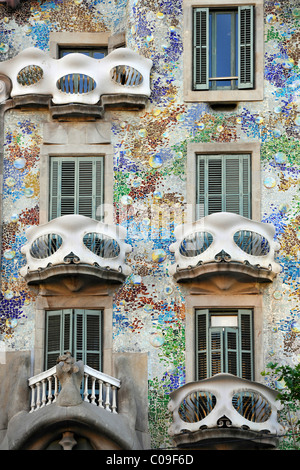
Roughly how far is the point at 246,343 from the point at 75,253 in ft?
13.3

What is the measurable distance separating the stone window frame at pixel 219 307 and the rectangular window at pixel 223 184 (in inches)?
73.7

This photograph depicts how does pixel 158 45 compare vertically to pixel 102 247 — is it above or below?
above

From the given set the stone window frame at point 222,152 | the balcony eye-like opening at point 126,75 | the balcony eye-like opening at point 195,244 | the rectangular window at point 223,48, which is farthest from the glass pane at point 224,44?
the balcony eye-like opening at point 195,244

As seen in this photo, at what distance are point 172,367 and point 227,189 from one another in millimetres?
4180

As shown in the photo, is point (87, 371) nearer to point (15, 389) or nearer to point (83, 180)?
point (15, 389)

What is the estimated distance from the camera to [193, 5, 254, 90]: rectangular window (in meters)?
37.8

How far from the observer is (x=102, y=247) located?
119 ft

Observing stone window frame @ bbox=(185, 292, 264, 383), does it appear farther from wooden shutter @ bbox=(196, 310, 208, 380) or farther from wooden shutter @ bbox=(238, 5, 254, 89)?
wooden shutter @ bbox=(238, 5, 254, 89)

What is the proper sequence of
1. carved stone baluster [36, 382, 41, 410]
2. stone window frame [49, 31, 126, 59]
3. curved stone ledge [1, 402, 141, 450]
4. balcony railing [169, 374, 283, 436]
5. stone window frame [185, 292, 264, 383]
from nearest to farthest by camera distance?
curved stone ledge [1, 402, 141, 450] < balcony railing [169, 374, 283, 436] < carved stone baluster [36, 382, 41, 410] < stone window frame [185, 292, 264, 383] < stone window frame [49, 31, 126, 59]

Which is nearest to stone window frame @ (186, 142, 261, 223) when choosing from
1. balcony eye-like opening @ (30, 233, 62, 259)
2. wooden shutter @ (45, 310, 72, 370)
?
balcony eye-like opening @ (30, 233, 62, 259)

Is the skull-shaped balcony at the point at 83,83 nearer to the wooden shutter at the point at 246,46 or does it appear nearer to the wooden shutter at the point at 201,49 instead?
the wooden shutter at the point at 201,49

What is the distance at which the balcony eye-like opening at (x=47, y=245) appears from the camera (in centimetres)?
3616

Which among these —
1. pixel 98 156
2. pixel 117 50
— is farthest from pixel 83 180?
pixel 117 50

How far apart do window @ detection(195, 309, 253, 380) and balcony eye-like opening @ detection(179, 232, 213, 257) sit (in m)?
1.26
